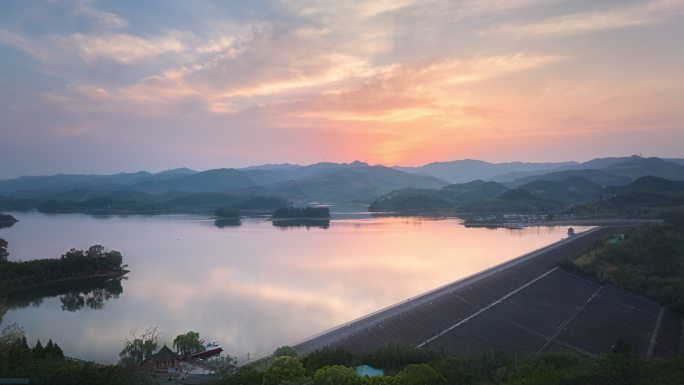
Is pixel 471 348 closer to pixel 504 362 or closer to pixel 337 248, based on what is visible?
pixel 504 362

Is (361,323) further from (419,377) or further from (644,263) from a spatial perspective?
(644,263)

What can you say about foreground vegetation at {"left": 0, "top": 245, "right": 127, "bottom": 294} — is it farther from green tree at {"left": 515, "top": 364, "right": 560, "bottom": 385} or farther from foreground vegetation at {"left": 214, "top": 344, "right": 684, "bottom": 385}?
green tree at {"left": 515, "top": 364, "right": 560, "bottom": 385}

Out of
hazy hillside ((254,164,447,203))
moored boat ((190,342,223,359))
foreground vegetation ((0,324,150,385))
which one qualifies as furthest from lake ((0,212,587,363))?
hazy hillside ((254,164,447,203))

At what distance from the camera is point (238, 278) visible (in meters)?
22.0

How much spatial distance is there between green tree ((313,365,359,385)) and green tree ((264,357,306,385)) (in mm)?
320

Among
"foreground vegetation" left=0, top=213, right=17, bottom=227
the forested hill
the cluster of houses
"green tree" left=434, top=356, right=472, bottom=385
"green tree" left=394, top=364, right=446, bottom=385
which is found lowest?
"green tree" left=434, top=356, right=472, bottom=385

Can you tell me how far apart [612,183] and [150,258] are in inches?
3068

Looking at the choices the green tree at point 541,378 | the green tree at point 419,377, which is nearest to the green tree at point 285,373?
the green tree at point 419,377

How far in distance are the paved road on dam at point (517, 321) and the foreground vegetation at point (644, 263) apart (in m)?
0.63

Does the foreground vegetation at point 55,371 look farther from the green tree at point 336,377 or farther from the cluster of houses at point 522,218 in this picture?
the cluster of houses at point 522,218

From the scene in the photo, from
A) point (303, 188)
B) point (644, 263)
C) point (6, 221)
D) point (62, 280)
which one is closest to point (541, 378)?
point (644, 263)

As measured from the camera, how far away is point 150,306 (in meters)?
17.4

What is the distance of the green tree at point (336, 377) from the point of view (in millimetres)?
7689

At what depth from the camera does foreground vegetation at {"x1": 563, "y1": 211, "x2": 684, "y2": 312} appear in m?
16.7
